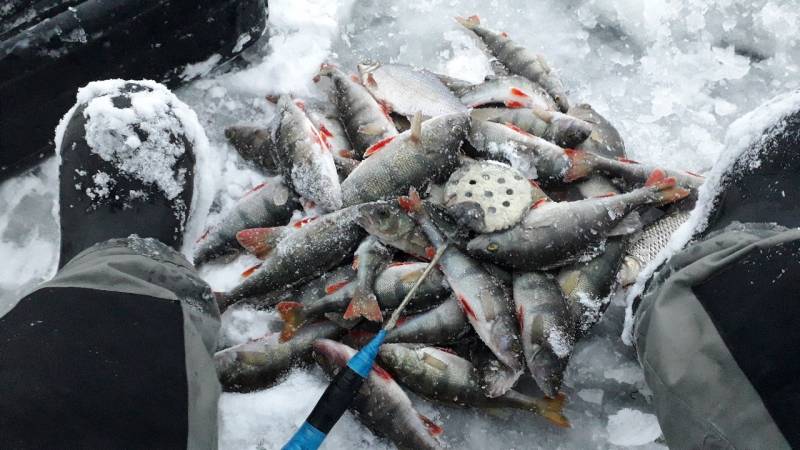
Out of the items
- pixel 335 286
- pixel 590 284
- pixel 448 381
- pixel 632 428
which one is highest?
pixel 590 284

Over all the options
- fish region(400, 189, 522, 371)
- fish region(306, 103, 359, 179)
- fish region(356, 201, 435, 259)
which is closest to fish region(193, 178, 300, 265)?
fish region(306, 103, 359, 179)

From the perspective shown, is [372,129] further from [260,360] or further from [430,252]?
[260,360]

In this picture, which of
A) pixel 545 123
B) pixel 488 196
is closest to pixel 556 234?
pixel 488 196

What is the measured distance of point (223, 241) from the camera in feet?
7.85

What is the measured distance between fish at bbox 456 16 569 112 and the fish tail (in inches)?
Result: 21.4

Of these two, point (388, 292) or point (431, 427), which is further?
point (388, 292)

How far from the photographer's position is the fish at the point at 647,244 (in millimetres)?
2262

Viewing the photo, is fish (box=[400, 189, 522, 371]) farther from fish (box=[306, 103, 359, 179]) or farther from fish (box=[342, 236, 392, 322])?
fish (box=[306, 103, 359, 179])

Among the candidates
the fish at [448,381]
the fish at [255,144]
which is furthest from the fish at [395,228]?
the fish at [255,144]

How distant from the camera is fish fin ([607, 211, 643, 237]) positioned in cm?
225

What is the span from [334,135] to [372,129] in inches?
7.6

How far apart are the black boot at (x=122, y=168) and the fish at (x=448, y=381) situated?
2.75 feet

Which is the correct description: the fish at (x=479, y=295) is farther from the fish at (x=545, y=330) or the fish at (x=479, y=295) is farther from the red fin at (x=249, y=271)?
the red fin at (x=249, y=271)

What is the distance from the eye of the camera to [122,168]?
7.14ft
